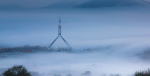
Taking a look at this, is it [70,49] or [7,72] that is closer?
[7,72]

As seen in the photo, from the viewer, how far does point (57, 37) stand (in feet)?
104

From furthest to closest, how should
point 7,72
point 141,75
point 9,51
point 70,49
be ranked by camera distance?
point 70,49, point 9,51, point 141,75, point 7,72

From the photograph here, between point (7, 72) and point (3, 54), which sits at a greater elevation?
point (3, 54)

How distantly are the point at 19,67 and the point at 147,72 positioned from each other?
1569 cm

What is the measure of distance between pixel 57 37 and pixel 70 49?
13.1ft

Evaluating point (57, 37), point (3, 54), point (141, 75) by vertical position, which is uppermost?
point (57, 37)

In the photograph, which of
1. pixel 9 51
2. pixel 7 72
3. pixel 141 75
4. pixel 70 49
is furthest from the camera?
pixel 70 49

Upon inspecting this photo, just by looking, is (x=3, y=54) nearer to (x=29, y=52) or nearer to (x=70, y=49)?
(x=29, y=52)

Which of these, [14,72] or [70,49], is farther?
[70,49]

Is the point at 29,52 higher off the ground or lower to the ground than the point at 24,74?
higher

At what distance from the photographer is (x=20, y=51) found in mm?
29109

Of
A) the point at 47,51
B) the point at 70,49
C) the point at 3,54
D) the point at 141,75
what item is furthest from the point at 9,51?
the point at 141,75

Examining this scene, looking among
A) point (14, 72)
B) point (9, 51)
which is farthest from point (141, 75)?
point (9, 51)

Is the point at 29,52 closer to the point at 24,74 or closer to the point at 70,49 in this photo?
the point at 70,49
